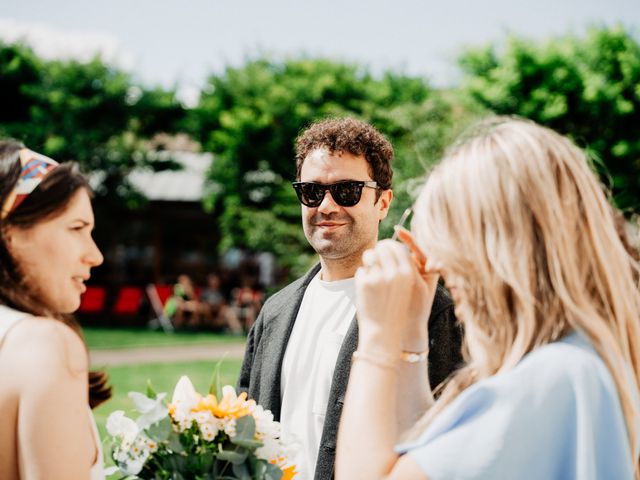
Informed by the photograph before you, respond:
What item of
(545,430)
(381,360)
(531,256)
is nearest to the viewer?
(545,430)

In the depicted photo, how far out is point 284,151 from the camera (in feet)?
71.1

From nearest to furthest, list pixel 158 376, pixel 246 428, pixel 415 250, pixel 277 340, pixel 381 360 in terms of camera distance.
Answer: pixel 381 360 → pixel 415 250 → pixel 246 428 → pixel 277 340 → pixel 158 376

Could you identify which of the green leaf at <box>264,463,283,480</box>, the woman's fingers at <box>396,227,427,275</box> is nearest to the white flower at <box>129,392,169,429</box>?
→ the green leaf at <box>264,463,283,480</box>

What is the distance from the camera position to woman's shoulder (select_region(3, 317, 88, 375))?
1.45m

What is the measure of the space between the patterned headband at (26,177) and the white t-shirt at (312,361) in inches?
55.6

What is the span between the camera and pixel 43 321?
1.53 metres

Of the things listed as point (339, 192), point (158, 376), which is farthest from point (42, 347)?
point (158, 376)

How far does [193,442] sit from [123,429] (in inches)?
8.9

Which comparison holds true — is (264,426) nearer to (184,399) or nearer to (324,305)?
(184,399)

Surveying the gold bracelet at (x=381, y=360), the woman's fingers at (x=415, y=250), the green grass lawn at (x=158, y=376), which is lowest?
the green grass lawn at (x=158, y=376)

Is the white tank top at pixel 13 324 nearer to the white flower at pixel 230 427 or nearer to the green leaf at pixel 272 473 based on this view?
the white flower at pixel 230 427

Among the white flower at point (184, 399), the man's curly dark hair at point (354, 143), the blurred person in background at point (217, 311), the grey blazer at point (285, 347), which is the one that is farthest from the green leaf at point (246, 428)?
the blurred person in background at point (217, 311)

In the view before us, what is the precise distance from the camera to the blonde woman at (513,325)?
4.35 ft

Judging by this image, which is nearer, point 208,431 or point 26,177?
point 26,177
